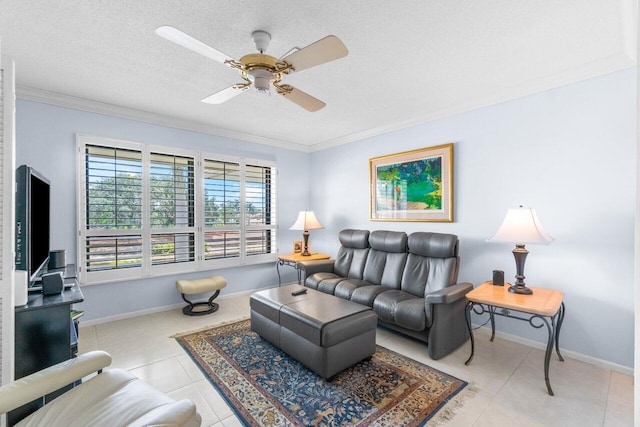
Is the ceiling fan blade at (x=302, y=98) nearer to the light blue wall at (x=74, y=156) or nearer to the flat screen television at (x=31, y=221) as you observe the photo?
the flat screen television at (x=31, y=221)

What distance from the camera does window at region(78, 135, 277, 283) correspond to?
329 centimetres

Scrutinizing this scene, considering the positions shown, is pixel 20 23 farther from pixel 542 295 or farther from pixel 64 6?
pixel 542 295

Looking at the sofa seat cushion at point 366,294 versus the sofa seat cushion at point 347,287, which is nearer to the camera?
the sofa seat cushion at point 366,294

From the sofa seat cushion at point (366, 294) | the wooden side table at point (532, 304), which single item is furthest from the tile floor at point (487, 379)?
the sofa seat cushion at point (366, 294)

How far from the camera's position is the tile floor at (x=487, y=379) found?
1.82 m

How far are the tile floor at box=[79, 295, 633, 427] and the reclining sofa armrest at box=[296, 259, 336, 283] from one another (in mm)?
1207

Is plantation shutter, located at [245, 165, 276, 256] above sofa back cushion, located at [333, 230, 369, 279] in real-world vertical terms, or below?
above

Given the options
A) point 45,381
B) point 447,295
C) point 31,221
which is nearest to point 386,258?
point 447,295

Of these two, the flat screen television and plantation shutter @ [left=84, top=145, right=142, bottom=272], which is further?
plantation shutter @ [left=84, top=145, right=142, bottom=272]

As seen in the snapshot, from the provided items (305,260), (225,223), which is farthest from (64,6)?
(305,260)

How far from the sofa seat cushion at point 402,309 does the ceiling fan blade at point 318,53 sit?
7.28 feet

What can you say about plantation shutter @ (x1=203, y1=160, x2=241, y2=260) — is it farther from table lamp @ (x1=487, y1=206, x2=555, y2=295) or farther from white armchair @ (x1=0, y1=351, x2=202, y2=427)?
table lamp @ (x1=487, y1=206, x2=555, y2=295)

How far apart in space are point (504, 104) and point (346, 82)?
5.56 ft

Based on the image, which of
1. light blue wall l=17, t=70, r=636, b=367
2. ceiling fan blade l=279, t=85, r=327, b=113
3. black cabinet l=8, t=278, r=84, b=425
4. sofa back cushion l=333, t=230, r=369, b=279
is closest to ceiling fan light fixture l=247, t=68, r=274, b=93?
ceiling fan blade l=279, t=85, r=327, b=113
